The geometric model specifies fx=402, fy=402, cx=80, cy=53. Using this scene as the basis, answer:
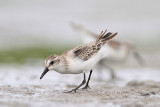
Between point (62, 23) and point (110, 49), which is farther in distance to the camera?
point (62, 23)

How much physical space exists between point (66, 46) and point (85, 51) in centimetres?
1080

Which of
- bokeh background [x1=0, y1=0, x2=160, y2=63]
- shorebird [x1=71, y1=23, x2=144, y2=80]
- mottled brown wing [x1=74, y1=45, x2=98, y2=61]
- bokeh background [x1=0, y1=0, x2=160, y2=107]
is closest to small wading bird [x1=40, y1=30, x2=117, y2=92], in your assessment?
mottled brown wing [x1=74, y1=45, x2=98, y2=61]

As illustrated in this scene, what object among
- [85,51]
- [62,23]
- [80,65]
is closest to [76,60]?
[80,65]

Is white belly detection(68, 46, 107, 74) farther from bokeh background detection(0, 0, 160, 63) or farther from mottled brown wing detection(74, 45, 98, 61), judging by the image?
bokeh background detection(0, 0, 160, 63)

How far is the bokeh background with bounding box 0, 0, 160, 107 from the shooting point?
7.40 meters

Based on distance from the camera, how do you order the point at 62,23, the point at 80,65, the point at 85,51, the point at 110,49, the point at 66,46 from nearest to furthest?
the point at 80,65 → the point at 85,51 → the point at 110,49 → the point at 66,46 → the point at 62,23

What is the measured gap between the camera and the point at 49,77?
11727 mm

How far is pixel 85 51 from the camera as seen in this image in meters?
8.20

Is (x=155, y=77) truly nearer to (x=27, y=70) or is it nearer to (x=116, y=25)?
(x=27, y=70)

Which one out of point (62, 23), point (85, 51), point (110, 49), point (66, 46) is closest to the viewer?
point (85, 51)

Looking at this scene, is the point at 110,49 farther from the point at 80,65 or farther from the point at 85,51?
the point at 80,65

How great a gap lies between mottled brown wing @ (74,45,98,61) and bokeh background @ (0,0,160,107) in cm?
71

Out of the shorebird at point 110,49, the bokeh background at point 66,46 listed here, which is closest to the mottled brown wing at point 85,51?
the bokeh background at point 66,46

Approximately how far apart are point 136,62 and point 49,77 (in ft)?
18.8
